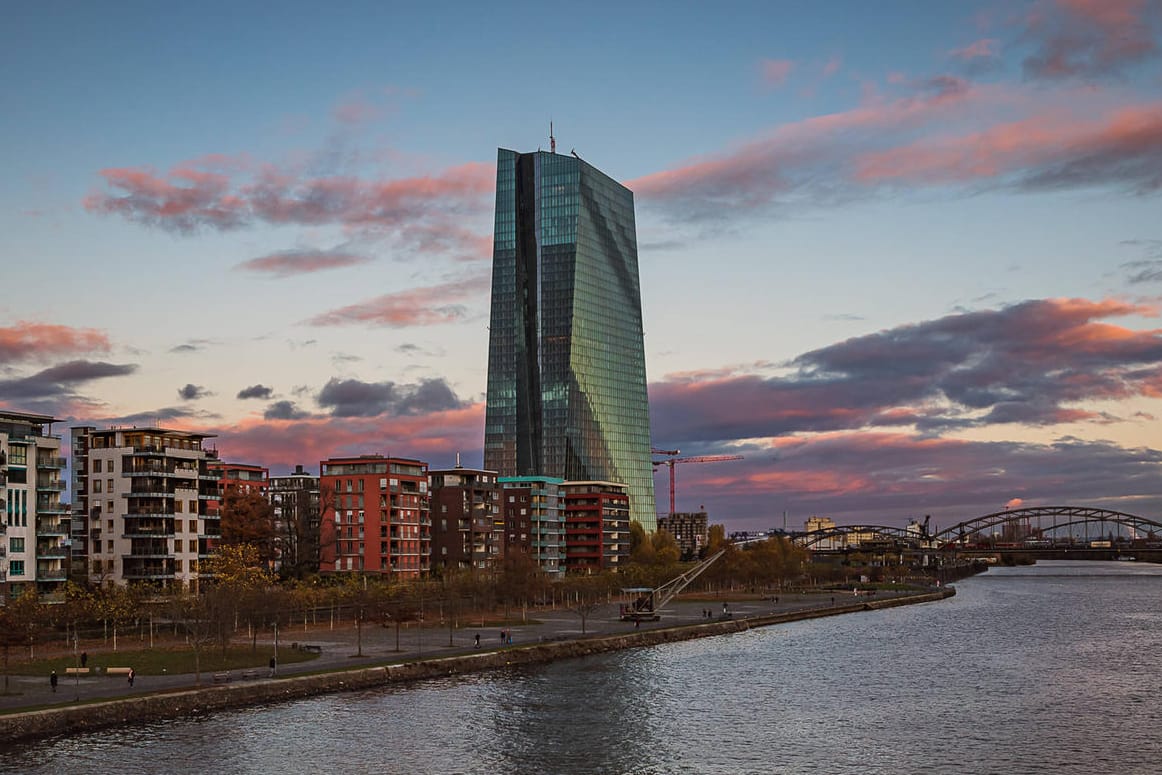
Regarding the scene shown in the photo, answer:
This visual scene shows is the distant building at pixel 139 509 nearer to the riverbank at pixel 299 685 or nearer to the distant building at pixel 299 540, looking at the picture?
the distant building at pixel 299 540

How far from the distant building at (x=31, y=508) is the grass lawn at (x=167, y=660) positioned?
2536cm

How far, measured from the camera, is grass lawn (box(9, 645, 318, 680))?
320 ft

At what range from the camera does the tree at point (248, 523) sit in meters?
171

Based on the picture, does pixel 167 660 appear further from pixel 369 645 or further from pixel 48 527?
pixel 48 527

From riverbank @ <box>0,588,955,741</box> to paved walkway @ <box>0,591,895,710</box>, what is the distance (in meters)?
1.78

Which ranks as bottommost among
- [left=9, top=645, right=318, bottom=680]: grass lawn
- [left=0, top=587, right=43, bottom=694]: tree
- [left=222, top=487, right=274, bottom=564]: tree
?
[left=9, top=645, right=318, bottom=680]: grass lawn

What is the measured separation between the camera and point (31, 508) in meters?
134

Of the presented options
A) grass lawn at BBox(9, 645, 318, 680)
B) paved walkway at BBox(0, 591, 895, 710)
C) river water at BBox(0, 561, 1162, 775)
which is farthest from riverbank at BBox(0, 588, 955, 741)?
grass lawn at BBox(9, 645, 318, 680)

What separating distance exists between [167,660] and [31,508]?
40372 millimetres

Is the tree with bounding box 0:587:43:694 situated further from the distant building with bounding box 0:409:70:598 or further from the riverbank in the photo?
the distant building with bounding box 0:409:70:598

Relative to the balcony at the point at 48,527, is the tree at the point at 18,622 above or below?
below

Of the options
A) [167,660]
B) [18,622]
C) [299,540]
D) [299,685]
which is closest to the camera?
[299,685]

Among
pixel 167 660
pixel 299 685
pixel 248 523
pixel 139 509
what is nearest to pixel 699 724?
pixel 299 685

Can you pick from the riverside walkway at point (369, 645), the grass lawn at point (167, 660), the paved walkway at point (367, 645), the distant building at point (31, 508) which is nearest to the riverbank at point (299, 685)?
the riverside walkway at point (369, 645)
